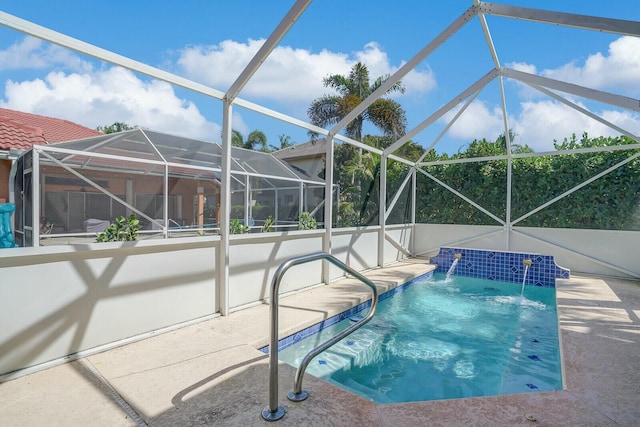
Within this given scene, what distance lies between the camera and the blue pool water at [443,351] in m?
3.27

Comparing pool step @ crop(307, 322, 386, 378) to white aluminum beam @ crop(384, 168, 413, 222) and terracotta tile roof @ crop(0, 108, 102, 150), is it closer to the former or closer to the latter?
terracotta tile roof @ crop(0, 108, 102, 150)

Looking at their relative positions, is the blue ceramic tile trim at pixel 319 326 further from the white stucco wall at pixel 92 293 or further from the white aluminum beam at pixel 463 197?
the white aluminum beam at pixel 463 197

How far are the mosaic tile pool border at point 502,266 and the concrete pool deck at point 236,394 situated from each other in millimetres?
3702

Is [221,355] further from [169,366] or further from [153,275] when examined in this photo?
[153,275]

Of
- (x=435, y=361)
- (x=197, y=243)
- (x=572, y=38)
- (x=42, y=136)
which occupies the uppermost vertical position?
(x=572, y=38)

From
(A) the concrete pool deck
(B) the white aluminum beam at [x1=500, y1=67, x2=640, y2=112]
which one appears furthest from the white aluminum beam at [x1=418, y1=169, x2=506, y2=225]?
(A) the concrete pool deck

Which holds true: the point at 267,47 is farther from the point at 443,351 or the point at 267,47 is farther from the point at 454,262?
the point at 454,262

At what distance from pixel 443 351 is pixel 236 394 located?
2585 millimetres

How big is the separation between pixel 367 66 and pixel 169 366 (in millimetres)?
15070

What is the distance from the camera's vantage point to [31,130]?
12.6 ft

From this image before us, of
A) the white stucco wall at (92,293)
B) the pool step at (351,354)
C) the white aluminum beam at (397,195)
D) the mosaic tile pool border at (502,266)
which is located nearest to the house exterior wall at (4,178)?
the white stucco wall at (92,293)

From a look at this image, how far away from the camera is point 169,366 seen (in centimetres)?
288

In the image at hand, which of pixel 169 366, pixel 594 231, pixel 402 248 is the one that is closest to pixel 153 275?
pixel 169 366

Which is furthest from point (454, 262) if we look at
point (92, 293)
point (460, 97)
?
point (92, 293)
